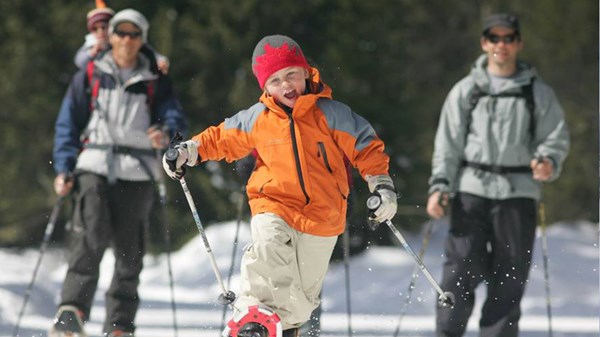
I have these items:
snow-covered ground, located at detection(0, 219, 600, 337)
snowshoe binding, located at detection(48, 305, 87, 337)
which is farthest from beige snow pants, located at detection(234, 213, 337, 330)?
snow-covered ground, located at detection(0, 219, 600, 337)

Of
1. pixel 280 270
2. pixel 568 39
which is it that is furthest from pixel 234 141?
pixel 568 39

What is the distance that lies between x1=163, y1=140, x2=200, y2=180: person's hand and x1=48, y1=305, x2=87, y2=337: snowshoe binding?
76.7 inches

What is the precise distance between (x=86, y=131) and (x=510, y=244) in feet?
8.71

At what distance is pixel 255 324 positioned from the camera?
4.91 metres

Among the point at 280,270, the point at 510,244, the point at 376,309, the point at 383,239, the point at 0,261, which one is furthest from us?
the point at 383,239

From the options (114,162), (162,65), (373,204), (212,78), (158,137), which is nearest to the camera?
(373,204)

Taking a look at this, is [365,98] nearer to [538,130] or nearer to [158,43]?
[158,43]

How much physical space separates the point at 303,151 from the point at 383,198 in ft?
1.37

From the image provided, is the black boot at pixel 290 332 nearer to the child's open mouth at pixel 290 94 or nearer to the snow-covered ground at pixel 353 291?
the child's open mouth at pixel 290 94

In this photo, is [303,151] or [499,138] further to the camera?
[499,138]

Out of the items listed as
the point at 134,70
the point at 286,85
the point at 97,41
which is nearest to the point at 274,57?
the point at 286,85

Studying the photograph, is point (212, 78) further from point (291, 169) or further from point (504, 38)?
point (291, 169)

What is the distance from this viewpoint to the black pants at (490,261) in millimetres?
6438

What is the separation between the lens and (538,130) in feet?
21.6
